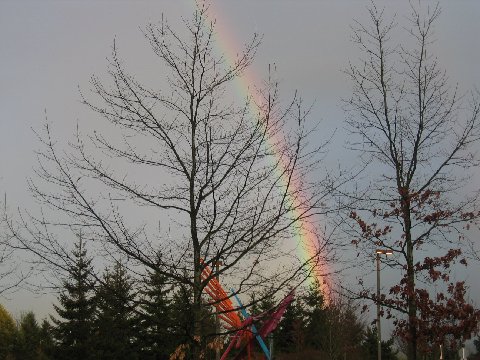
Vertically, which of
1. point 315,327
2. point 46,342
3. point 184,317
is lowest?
point 184,317

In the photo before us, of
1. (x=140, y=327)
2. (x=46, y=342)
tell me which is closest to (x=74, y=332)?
(x=46, y=342)

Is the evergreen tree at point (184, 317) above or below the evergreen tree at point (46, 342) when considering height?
below

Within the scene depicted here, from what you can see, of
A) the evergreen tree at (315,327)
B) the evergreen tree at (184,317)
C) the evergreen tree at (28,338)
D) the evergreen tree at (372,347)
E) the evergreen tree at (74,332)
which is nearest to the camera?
the evergreen tree at (184,317)

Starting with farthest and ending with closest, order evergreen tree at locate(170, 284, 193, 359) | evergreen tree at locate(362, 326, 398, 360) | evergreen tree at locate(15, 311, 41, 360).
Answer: evergreen tree at locate(362, 326, 398, 360)
evergreen tree at locate(15, 311, 41, 360)
evergreen tree at locate(170, 284, 193, 359)

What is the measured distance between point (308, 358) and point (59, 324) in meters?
20.5

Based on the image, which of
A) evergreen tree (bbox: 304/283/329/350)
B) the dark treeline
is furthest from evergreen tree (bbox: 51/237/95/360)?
evergreen tree (bbox: 304/283/329/350)

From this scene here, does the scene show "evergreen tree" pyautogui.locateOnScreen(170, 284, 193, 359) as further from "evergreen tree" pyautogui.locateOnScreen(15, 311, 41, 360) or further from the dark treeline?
"evergreen tree" pyautogui.locateOnScreen(15, 311, 41, 360)

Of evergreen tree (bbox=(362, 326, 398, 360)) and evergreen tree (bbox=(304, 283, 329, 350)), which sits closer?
evergreen tree (bbox=(304, 283, 329, 350))

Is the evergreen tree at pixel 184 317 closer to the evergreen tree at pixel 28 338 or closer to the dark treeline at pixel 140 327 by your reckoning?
the dark treeline at pixel 140 327

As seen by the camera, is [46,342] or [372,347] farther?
[372,347]

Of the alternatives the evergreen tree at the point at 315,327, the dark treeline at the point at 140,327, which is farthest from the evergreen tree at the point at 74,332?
the evergreen tree at the point at 315,327

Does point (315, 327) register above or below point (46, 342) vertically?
above

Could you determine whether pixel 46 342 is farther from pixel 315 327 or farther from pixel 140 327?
pixel 140 327

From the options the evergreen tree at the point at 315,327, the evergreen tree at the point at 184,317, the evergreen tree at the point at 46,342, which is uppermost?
the evergreen tree at the point at 315,327
